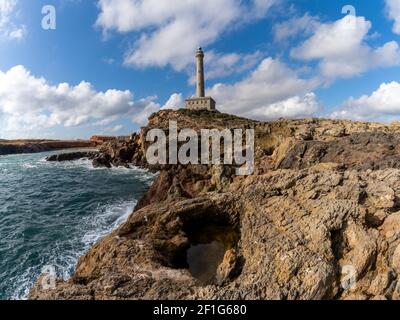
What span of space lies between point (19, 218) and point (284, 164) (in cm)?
2876

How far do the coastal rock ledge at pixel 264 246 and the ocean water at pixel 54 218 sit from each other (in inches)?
251

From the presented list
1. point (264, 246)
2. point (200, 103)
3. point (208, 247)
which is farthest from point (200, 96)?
point (264, 246)

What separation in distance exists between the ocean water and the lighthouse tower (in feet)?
154

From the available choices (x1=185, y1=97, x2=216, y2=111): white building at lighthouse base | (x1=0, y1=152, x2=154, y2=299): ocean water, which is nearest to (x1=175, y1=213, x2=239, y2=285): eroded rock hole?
(x1=0, y1=152, x2=154, y2=299): ocean water

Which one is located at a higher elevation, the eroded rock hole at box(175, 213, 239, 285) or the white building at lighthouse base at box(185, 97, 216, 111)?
the white building at lighthouse base at box(185, 97, 216, 111)

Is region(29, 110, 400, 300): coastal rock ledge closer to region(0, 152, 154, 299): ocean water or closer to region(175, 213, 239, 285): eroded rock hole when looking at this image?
region(175, 213, 239, 285): eroded rock hole

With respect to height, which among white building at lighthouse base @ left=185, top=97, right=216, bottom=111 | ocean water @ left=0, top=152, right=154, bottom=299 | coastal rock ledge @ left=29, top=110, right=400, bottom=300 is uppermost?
white building at lighthouse base @ left=185, top=97, right=216, bottom=111

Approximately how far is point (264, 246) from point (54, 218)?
2448cm

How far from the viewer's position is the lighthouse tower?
3590 inches

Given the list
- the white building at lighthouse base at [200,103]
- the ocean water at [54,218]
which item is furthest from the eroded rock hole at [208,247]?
the white building at lighthouse base at [200,103]

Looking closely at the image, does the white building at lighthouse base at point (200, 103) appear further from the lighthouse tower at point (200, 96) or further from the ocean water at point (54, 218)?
the ocean water at point (54, 218)

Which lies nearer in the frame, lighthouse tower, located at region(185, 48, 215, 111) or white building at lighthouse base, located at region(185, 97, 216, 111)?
lighthouse tower, located at region(185, 48, 215, 111)

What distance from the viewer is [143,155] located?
209ft

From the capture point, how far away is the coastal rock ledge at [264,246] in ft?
34.9
